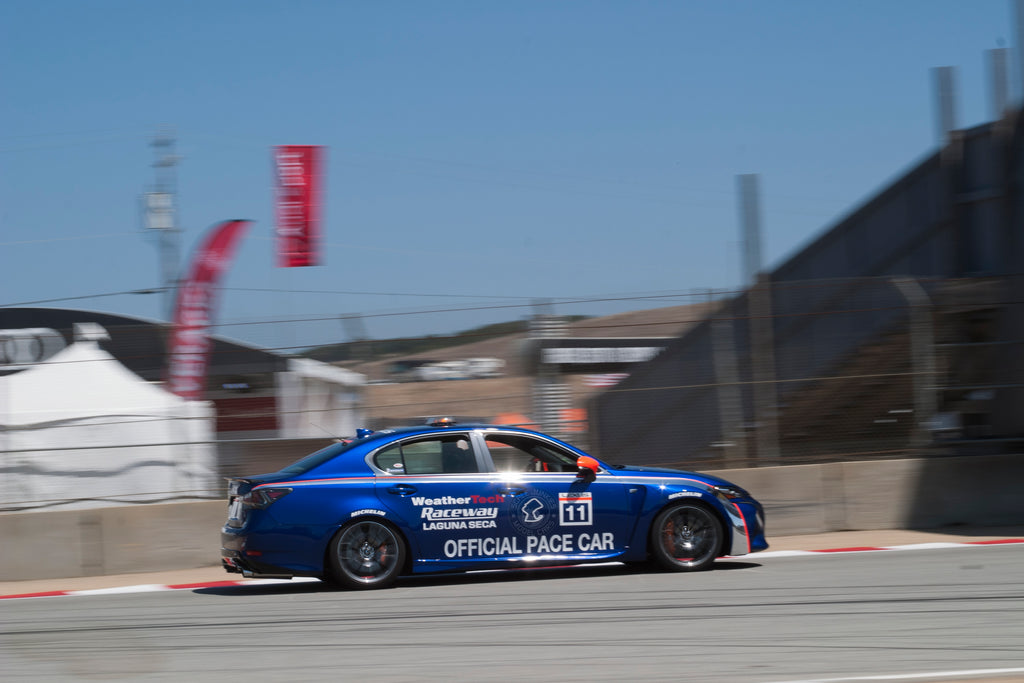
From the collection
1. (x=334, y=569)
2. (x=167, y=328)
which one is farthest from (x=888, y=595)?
(x=167, y=328)

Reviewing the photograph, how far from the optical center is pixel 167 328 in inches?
504

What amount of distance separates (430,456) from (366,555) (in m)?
0.99

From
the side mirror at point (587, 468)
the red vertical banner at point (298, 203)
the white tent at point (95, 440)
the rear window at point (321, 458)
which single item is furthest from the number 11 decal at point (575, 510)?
the red vertical banner at point (298, 203)

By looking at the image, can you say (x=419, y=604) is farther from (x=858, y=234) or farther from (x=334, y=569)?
(x=858, y=234)

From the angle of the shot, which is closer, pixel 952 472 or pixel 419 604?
pixel 419 604

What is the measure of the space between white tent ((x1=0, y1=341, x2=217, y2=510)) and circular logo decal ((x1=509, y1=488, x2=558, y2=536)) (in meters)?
4.52

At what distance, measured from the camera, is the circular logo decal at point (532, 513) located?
357 inches

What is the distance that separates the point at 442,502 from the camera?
29.5 ft

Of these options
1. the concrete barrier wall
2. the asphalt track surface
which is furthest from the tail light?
the concrete barrier wall

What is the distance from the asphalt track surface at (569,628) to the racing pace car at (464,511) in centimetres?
25

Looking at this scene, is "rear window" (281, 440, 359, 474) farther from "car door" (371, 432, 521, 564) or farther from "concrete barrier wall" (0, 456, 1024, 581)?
"concrete barrier wall" (0, 456, 1024, 581)

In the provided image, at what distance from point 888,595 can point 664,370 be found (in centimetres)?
520

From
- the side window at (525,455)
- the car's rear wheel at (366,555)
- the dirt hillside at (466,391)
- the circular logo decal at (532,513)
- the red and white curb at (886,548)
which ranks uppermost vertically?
the dirt hillside at (466,391)

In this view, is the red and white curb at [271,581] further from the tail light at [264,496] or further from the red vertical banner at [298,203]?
the red vertical banner at [298,203]
